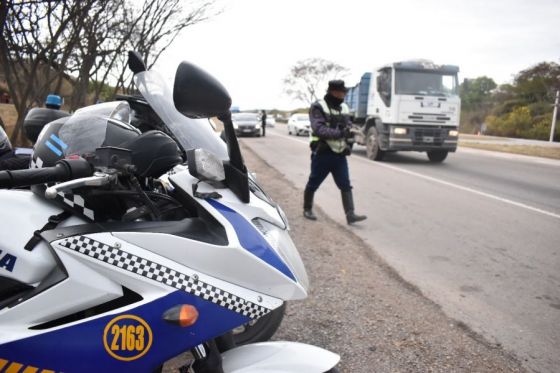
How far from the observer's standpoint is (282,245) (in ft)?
5.52

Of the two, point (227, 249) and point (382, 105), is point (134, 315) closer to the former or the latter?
point (227, 249)

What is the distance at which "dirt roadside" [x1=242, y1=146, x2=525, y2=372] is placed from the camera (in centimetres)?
264

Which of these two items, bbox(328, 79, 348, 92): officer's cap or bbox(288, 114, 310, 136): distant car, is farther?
bbox(288, 114, 310, 136): distant car

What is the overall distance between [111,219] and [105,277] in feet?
0.88

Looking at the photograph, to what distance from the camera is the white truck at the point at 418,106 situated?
12.7 m

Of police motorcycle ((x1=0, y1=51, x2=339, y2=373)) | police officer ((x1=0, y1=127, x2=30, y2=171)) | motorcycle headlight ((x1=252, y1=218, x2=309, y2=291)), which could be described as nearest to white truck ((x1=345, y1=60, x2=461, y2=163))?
police officer ((x1=0, y1=127, x2=30, y2=171))

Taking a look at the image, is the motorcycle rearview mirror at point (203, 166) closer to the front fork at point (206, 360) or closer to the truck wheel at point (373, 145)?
the front fork at point (206, 360)

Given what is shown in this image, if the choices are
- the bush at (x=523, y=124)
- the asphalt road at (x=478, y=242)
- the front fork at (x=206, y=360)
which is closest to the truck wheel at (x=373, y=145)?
the asphalt road at (x=478, y=242)

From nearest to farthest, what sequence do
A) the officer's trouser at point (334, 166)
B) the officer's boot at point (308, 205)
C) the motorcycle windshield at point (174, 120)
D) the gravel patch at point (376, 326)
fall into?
the motorcycle windshield at point (174, 120)
the gravel patch at point (376, 326)
the officer's trouser at point (334, 166)
the officer's boot at point (308, 205)

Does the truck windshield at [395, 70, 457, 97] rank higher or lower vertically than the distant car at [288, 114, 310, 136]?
higher

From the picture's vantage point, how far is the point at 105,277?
1.48 m

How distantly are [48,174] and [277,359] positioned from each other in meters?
0.96

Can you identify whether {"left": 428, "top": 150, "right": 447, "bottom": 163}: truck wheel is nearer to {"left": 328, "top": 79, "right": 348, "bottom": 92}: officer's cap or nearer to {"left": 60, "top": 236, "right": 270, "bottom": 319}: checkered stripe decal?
{"left": 328, "top": 79, "right": 348, "bottom": 92}: officer's cap

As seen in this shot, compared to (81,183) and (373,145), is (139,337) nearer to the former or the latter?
(81,183)
